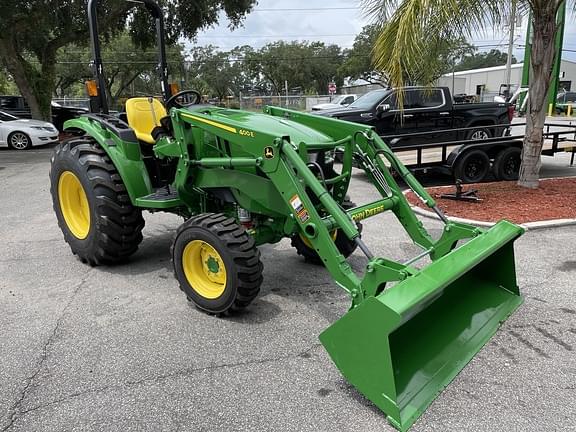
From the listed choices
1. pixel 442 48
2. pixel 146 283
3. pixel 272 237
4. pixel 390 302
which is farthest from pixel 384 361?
pixel 442 48

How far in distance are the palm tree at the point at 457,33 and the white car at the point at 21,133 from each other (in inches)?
516

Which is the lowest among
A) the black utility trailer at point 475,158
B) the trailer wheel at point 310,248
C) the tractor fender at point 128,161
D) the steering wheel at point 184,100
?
the trailer wheel at point 310,248

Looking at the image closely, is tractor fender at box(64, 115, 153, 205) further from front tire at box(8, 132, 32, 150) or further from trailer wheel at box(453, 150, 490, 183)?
front tire at box(8, 132, 32, 150)

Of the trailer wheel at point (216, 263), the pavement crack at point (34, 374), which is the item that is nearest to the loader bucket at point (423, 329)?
the trailer wheel at point (216, 263)

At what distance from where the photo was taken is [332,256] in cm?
312

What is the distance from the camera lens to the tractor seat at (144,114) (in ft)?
16.3

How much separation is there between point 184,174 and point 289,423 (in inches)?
91.0

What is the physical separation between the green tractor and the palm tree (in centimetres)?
226

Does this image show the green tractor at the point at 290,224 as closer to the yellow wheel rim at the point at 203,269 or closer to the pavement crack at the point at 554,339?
the yellow wheel rim at the point at 203,269

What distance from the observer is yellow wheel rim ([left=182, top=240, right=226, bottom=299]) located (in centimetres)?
375

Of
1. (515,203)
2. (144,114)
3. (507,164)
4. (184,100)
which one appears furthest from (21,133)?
(515,203)

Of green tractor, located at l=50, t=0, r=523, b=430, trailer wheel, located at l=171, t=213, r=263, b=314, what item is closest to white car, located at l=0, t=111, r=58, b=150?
green tractor, located at l=50, t=0, r=523, b=430

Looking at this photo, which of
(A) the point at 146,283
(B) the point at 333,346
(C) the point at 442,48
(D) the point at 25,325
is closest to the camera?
(B) the point at 333,346

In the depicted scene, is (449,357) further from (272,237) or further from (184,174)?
(184,174)
